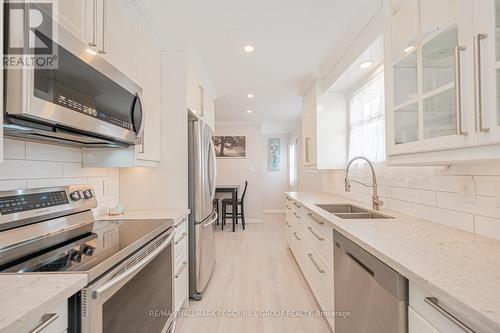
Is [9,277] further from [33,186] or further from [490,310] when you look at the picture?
[490,310]

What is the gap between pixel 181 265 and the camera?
6.11ft

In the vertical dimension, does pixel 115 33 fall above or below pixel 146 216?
above

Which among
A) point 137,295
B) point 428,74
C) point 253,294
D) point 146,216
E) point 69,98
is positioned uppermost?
point 428,74

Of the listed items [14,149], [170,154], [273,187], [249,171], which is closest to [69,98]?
[14,149]

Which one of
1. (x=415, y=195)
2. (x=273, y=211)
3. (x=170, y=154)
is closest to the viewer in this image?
(x=415, y=195)

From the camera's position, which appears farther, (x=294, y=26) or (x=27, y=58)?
(x=294, y=26)

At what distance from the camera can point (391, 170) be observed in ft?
6.23

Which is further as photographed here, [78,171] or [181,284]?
[181,284]

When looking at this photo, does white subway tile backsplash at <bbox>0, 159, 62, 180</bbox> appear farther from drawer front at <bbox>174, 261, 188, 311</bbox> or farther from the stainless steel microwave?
drawer front at <bbox>174, 261, 188, 311</bbox>

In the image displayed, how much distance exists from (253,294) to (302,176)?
3.63 meters

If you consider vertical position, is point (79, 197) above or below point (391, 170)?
below

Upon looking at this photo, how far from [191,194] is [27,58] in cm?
153

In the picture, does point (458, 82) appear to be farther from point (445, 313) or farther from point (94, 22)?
point (94, 22)

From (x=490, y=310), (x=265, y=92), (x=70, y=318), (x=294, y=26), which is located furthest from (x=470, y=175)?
(x=265, y=92)
